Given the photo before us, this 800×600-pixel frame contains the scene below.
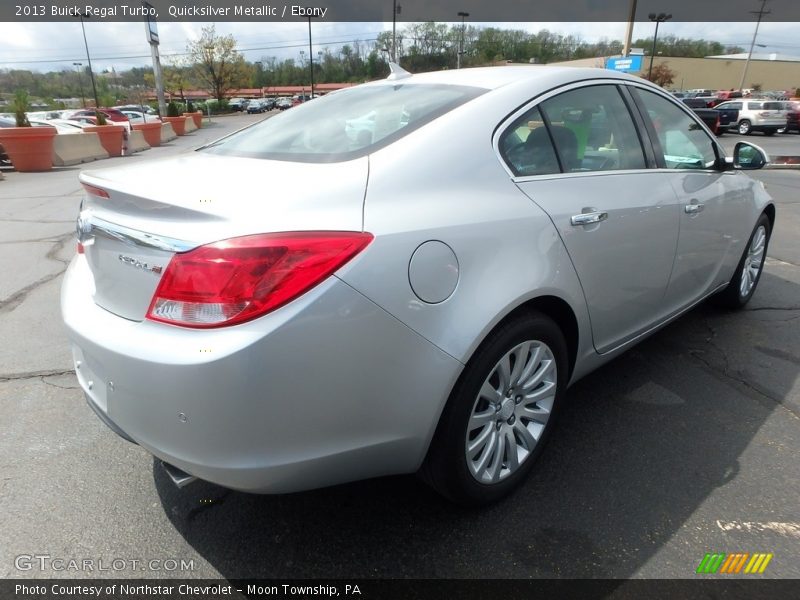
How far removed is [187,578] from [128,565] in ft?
0.78

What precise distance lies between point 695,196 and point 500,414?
1882 mm

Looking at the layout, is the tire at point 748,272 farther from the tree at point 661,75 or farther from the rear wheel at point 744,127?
the tree at point 661,75

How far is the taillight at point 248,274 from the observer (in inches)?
59.9

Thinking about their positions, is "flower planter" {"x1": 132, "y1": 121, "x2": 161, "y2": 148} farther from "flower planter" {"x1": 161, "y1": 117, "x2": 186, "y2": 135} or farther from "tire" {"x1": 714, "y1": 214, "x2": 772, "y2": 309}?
"tire" {"x1": 714, "y1": 214, "x2": 772, "y2": 309}

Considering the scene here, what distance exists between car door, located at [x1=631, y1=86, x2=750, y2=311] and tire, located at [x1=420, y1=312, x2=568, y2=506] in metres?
1.20

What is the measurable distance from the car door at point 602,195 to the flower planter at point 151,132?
910 inches

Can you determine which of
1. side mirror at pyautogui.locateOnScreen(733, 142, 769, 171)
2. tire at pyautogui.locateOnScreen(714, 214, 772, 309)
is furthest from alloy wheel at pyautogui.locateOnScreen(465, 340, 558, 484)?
tire at pyautogui.locateOnScreen(714, 214, 772, 309)

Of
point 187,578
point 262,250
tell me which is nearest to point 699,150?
point 262,250

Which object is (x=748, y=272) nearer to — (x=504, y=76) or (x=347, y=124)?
(x=504, y=76)

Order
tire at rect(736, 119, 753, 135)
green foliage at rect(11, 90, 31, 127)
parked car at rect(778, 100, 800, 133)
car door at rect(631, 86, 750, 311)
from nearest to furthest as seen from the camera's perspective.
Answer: car door at rect(631, 86, 750, 311)
green foliage at rect(11, 90, 31, 127)
parked car at rect(778, 100, 800, 133)
tire at rect(736, 119, 753, 135)

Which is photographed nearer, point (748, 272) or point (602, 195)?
point (602, 195)

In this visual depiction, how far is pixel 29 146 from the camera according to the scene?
→ 1417cm

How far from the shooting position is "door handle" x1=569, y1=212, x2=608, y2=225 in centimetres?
225

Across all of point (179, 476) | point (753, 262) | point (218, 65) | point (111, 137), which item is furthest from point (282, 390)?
point (218, 65)
